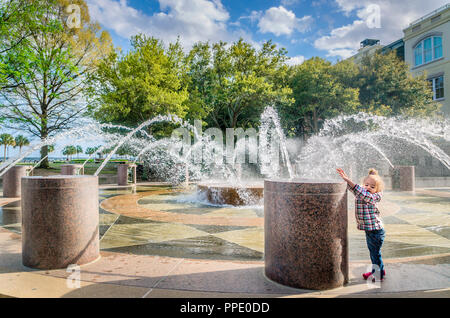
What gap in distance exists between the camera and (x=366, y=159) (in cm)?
3000

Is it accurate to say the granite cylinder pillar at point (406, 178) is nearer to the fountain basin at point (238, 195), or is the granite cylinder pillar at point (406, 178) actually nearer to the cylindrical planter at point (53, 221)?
the fountain basin at point (238, 195)

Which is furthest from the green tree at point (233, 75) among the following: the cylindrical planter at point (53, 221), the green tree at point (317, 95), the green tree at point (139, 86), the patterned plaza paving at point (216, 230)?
the cylindrical planter at point (53, 221)

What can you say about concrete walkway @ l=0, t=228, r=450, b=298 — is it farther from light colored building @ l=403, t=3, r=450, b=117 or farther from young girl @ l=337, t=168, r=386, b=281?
light colored building @ l=403, t=3, r=450, b=117

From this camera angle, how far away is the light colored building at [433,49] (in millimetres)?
33438

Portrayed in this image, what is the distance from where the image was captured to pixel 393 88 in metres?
30.7

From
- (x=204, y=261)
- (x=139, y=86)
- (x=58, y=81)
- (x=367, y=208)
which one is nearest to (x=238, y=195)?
(x=204, y=261)

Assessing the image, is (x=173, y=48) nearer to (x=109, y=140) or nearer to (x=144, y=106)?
(x=144, y=106)

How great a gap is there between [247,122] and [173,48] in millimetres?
10407

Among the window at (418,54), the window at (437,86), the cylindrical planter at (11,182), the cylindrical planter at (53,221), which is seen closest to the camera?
the cylindrical planter at (53,221)

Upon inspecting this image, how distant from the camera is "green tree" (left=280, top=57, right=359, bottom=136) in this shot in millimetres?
29562

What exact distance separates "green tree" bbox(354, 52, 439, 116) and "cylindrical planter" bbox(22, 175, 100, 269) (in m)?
30.5

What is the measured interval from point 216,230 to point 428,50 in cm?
4020
